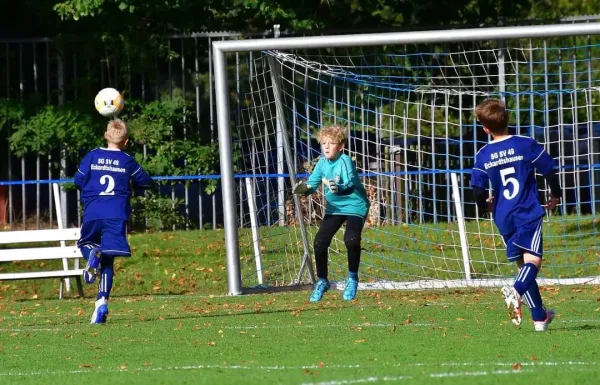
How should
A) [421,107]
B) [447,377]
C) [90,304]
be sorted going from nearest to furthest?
[447,377] → [90,304] → [421,107]

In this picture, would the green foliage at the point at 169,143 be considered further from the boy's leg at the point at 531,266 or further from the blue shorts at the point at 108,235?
the boy's leg at the point at 531,266

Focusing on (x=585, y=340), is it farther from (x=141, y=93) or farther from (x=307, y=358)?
(x=141, y=93)

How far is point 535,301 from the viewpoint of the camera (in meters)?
8.93

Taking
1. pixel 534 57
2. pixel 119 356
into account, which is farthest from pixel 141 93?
pixel 119 356

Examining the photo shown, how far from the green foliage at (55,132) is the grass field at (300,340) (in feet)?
14.9

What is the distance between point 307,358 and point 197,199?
36.3 ft

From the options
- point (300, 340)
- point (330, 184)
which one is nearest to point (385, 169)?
point (330, 184)

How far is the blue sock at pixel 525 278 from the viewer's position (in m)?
8.80

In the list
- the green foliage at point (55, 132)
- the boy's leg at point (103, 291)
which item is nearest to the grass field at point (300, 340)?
the boy's leg at point (103, 291)

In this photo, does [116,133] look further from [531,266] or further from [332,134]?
[531,266]

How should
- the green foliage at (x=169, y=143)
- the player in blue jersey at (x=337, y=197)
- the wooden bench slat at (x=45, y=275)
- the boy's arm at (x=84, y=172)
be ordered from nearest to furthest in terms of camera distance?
1. the boy's arm at (x=84, y=172)
2. the player in blue jersey at (x=337, y=197)
3. the wooden bench slat at (x=45, y=275)
4. the green foliage at (x=169, y=143)

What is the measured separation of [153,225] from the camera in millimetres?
18328

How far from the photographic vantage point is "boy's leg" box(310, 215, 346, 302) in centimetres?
1217

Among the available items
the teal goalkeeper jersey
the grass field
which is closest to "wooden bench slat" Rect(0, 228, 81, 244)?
the grass field
